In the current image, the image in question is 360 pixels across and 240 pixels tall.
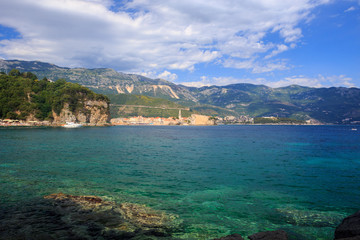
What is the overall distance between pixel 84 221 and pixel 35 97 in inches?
6027

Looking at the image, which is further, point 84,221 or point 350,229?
point 84,221

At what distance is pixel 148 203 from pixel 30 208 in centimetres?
676

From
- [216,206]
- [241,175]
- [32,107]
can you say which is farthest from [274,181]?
[32,107]

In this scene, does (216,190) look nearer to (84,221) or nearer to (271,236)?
(271,236)

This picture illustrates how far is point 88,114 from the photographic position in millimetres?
163125

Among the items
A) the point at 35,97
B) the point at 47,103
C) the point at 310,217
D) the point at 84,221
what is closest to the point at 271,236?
the point at 310,217

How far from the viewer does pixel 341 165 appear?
2955 cm

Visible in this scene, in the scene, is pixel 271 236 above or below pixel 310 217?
above

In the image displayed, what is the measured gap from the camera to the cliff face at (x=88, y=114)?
145 metres

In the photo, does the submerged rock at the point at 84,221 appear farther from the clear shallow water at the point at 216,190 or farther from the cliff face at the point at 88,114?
the cliff face at the point at 88,114

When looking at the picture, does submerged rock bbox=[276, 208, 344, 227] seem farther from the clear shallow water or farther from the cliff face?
the cliff face

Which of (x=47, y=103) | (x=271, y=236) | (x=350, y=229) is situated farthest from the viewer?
(x=47, y=103)

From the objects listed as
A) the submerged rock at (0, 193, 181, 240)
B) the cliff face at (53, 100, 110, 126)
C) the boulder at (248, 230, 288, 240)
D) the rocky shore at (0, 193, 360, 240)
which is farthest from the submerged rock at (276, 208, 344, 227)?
the cliff face at (53, 100, 110, 126)

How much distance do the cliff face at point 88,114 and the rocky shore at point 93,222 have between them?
150 m
